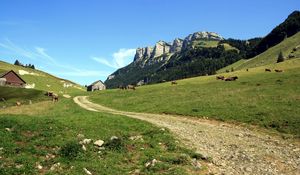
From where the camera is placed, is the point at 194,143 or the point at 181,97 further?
the point at 181,97

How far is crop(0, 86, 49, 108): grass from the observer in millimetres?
72037

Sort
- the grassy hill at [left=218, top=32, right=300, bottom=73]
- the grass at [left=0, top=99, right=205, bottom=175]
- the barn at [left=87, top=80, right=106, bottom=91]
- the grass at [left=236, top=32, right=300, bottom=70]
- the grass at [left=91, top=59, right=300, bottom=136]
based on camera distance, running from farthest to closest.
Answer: the barn at [left=87, top=80, right=106, bottom=91]
the grass at [left=236, top=32, right=300, bottom=70]
the grassy hill at [left=218, top=32, right=300, bottom=73]
the grass at [left=91, top=59, right=300, bottom=136]
the grass at [left=0, top=99, right=205, bottom=175]

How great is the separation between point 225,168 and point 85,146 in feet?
27.2

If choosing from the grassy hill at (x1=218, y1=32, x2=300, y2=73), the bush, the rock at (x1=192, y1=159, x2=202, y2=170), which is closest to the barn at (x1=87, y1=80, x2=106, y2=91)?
the grassy hill at (x1=218, y1=32, x2=300, y2=73)

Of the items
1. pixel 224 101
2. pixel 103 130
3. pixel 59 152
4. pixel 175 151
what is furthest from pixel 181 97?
pixel 59 152

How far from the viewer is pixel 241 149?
75.8 feet

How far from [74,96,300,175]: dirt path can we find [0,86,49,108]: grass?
49.8 m

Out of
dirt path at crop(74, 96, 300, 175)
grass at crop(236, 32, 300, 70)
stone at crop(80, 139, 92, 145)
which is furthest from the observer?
grass at crop(236, 32, 300, 70)

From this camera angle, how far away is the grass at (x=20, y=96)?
7204cm

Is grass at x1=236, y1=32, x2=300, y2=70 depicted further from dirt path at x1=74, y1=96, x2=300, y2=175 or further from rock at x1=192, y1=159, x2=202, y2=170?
rock at x1=192, y1=159, x2=202, y2=170

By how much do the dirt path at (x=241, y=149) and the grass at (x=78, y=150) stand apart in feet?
5.43

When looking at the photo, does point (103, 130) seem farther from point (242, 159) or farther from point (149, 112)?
point (149, 112)

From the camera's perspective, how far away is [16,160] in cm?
1723

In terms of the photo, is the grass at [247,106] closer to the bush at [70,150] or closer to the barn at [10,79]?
the bush at [70,150]
